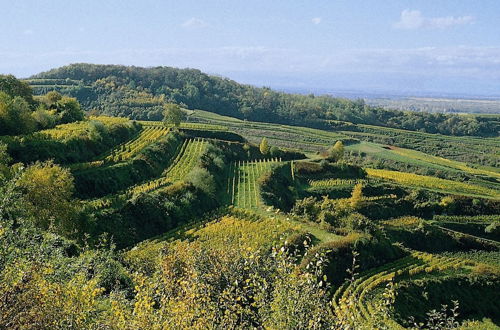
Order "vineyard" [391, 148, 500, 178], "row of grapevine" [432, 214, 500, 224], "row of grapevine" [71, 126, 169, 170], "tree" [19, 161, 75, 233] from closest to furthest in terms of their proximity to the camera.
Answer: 1. "tree" [19, 161, 75, 233]
2. "row of grapevine" [71, 126, 169, 170]
3. "row of grapevine" [432, 214, 500, 224]
4. "vineyard" [391, 148, 500, 178]

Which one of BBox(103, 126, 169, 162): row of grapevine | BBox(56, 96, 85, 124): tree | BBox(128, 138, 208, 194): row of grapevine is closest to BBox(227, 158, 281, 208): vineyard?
BBox(128, 138, 208, 194): row of grapevine

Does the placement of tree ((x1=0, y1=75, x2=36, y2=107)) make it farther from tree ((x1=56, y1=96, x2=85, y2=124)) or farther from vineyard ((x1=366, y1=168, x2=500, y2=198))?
vineyard ((x1=366, y1=168, x2=500, y2=198))

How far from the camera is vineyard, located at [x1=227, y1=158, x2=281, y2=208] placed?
2088 inches

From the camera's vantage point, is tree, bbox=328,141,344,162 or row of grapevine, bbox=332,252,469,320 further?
tree, bbox=328,141,344,162

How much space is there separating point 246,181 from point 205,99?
354 feet

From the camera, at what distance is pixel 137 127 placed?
74000mm

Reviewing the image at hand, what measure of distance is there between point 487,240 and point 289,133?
78394 mm

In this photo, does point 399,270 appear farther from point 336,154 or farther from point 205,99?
point 205,99

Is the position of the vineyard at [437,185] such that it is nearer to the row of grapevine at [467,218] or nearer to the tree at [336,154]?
the tree at [336,154]

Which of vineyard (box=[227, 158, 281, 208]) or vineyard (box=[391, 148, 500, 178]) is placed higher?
vineyard (box=[227, 158, 281, 208])

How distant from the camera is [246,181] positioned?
62.0 meters

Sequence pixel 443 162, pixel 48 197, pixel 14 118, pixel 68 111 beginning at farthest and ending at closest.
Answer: pixel 443 162
pixel 68 111
pixel 14 118
pixel 48 197

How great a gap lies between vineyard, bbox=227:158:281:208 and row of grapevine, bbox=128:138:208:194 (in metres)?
6.35

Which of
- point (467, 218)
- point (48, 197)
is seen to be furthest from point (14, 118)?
point (467, 218)
